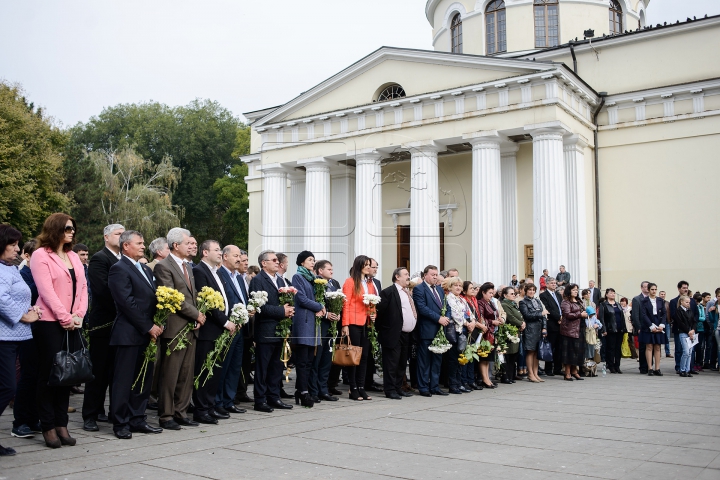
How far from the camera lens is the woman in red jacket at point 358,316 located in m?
9.98

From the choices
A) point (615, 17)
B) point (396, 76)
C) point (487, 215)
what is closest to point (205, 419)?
point (487, 215)

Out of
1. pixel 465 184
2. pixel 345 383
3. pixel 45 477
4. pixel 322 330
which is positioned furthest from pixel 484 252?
pixel 45 477

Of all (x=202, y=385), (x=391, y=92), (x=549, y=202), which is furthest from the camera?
(x=391, y=92)

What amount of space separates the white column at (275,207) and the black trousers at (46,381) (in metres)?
23.2

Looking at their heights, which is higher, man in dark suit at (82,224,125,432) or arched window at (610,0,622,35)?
arched window at (610,0,622,35)

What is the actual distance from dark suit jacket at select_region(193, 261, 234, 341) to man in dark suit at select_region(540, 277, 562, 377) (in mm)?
8351

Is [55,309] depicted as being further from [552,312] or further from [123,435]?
[552,312]

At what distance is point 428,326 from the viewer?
1063cm

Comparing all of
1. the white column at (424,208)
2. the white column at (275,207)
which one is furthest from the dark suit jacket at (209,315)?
the white column at (275,207)

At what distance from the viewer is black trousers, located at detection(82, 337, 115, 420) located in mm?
7586

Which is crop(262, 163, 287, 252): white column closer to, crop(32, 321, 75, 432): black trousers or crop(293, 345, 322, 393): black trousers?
crop(293, 345, 322, 393): black trousers

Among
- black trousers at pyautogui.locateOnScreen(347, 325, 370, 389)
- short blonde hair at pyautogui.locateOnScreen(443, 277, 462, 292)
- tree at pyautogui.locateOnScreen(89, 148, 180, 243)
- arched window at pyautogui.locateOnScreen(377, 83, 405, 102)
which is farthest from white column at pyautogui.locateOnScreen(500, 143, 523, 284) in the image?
tree at pyautogui.locateOnScreen(89, 148, 180, 243)

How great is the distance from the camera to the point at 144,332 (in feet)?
23.2

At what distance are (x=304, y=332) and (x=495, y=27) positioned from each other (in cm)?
2624
